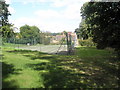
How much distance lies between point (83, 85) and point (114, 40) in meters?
4.46

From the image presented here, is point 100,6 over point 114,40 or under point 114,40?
over

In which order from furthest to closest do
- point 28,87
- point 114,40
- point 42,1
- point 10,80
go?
point 42,1
point 114,40
point 10,80
point 28,87

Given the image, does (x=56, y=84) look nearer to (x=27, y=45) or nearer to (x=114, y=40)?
(x=114, y=40)

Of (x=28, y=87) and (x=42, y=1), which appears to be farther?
(x=42, y=1)

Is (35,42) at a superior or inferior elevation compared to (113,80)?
superior

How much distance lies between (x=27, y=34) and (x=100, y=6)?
6026cm

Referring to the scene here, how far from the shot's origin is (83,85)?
3.97 m

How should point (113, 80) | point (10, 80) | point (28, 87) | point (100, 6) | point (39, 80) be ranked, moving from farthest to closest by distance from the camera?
point (100, 6) < point (113, 80) < point (39, 80) < point (10, 80) < point (28, 87)

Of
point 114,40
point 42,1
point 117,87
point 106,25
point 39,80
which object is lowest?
point 117,87

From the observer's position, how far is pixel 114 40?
7.26 m

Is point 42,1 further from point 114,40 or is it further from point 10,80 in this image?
point 10,80

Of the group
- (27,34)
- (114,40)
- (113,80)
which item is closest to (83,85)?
(113,80)

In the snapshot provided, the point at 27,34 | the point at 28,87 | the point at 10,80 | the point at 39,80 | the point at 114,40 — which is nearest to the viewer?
the point at 28,87

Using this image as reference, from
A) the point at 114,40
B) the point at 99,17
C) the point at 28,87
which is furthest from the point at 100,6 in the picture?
the point at 28,87
